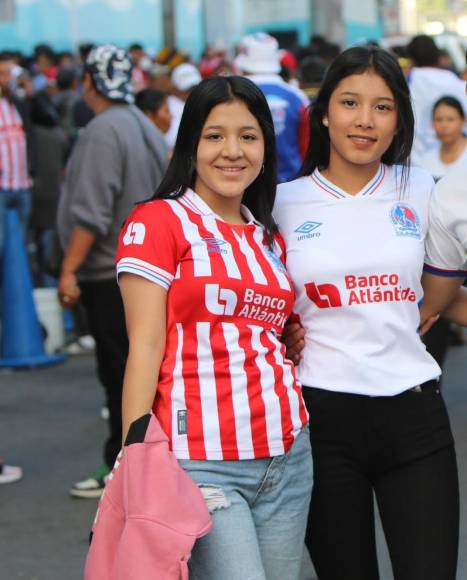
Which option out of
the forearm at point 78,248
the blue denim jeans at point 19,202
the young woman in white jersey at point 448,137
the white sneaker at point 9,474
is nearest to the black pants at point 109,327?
the forearm at point 78,248

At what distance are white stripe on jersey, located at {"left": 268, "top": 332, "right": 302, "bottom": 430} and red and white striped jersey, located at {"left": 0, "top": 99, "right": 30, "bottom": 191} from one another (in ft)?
24.2

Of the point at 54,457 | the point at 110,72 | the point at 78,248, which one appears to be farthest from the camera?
the point at 54,457

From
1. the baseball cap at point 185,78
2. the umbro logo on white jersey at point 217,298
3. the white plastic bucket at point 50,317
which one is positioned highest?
the umbro logo on white jersey at point 217,298

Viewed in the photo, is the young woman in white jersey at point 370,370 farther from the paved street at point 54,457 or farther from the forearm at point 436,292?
the paved street at point 54,457

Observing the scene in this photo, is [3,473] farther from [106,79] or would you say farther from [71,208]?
[106,79]

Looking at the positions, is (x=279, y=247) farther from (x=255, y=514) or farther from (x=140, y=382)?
(x=255, y=514)

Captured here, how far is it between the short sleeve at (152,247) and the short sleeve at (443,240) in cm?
78

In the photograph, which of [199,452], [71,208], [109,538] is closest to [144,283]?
[199,452]

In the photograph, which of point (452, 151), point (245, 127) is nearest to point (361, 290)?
point (245, 127)

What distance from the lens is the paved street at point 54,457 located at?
17.7 ft

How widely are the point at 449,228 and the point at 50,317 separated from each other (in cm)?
662

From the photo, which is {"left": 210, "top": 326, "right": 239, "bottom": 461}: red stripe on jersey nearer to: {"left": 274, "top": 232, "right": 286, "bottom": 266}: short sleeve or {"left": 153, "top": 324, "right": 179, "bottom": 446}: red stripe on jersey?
{"left": 153, "top": 324, "right": 179, "bottom": 446}: red stripe on jersey

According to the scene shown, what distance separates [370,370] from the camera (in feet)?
11.2

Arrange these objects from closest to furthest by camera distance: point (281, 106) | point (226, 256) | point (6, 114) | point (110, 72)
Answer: point (226, 256)
point (110, 72)
point (281, 106)
point (6, 114)
